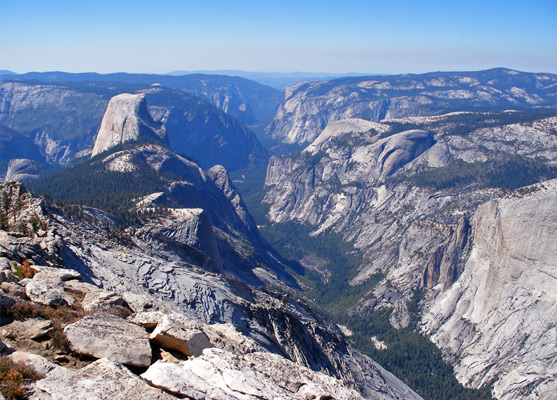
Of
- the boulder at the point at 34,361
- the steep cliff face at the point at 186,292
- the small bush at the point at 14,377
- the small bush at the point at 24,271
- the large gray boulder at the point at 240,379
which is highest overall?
the small bush at the point at 14,377

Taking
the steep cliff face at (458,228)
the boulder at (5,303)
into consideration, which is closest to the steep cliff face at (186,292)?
the boulder at (5,303)

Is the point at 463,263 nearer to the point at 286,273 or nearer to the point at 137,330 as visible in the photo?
the point at 286,273

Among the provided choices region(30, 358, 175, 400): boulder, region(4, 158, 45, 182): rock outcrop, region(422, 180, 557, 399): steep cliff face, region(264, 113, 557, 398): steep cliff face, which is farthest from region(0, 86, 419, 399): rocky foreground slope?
region(4, 158, 45, 182): rock outcrop

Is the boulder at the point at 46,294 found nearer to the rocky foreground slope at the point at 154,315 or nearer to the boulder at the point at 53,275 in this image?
the rocky foreground slope at the point at 154,315

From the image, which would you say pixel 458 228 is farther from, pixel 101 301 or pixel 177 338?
pixel 177 338

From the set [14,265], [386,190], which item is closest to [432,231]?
[386,190]

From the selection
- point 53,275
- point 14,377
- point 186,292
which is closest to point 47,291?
point 53,275
